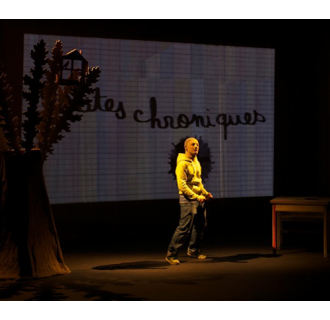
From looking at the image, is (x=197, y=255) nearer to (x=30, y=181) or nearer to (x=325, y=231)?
(x=325, y=231)

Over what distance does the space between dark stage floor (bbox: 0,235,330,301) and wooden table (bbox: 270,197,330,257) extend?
0.21 m

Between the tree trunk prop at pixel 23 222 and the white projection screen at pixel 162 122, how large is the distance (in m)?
2.51

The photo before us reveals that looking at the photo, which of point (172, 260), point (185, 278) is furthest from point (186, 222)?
point (185, 278)

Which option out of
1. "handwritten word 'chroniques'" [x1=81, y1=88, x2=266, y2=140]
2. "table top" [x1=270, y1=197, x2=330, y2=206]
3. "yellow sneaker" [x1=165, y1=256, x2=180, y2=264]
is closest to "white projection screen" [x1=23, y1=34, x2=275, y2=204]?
"handwritten word 'chroniques'" [x1=81, y1=88, x2=266, y2=140]

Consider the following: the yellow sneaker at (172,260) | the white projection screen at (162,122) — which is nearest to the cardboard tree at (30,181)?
the yellow sneaker at (172,260)

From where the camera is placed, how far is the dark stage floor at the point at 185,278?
5.53 meters

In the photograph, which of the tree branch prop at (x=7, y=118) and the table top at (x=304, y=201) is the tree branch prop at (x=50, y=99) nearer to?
the tree branch prop at (x=7, y=118)

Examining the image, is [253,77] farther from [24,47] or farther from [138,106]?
[24,47]

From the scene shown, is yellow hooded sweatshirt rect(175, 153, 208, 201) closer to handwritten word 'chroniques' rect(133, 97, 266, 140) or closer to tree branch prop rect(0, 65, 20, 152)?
tree branch prop rect(0, 65, 20, 152)

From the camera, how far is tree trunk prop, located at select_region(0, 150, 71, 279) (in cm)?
640

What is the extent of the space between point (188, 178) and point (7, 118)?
2.08 m

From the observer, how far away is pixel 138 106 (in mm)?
9430

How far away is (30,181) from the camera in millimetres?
6508

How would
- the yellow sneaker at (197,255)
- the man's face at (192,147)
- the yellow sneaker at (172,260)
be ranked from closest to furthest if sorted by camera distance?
the yellow sneaker at (172,260), the man's face at (192,147), the yellow sneaker at (197,255)
